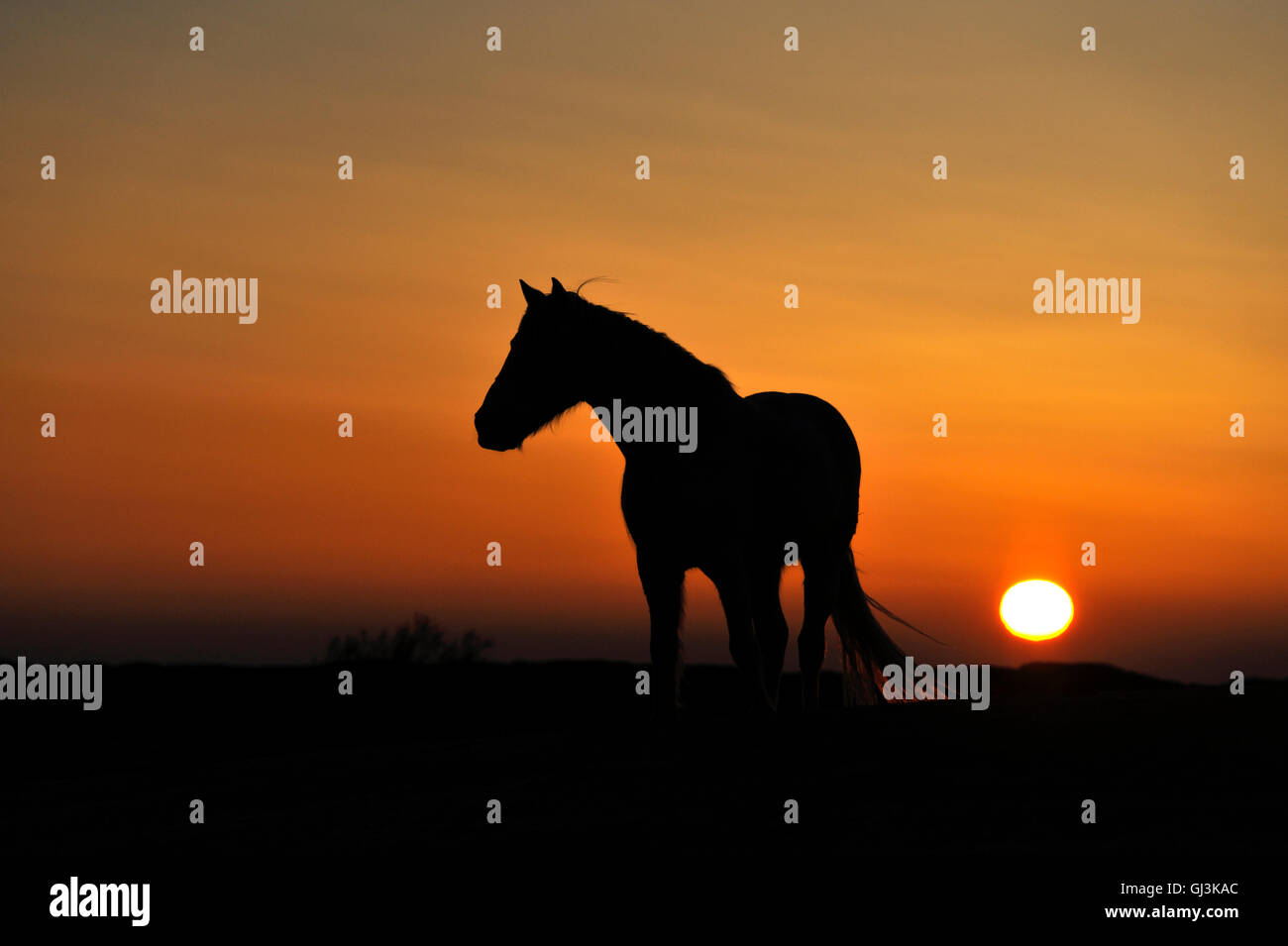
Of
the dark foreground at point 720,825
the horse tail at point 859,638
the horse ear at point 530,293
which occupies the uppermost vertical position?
the horse ear at point 530,293

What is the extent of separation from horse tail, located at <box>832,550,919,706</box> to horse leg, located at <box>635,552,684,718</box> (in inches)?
133

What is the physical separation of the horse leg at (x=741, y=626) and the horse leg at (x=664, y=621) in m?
0.27

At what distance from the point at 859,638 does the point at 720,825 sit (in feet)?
17.6

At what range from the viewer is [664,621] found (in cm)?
866

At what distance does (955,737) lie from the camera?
8.25 metres

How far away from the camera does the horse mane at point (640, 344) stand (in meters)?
8.70

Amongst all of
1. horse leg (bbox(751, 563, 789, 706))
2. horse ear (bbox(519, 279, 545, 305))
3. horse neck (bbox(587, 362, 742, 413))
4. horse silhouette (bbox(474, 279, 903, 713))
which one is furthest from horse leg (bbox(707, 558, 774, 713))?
horse ear (bbox(519, 279, 545, 305))

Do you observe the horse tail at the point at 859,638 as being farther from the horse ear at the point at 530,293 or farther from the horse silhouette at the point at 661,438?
the horse ear at the point at 530,293

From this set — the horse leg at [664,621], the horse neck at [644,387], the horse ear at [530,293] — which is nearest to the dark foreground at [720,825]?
the horse leg at [664,621]

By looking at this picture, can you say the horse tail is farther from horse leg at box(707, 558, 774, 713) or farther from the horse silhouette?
horse leg at box(707, 558, 774, 713)

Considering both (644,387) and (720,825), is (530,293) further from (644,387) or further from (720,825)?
(720,825)
